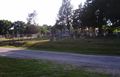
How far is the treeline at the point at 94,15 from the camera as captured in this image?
109ft

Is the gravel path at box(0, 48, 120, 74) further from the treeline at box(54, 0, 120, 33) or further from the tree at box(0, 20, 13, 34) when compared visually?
the tree at box(0, 20, 13, 34)

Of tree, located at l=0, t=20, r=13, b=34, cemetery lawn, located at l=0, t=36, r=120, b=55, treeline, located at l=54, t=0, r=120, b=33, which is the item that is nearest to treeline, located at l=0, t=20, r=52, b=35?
tree, located at l=0, t=20, r=13, b=34

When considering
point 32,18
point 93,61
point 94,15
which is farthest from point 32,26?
point 93,61

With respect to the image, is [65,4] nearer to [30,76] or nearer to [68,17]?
[68,17]

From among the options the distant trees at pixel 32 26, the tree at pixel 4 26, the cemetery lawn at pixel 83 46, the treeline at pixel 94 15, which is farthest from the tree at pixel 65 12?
the tree at pixel 4 26

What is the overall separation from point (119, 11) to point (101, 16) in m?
12.5

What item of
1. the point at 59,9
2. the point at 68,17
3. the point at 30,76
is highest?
the point at 59,9

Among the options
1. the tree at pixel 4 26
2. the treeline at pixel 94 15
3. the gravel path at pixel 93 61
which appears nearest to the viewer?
the gravel path at pixel 93 61

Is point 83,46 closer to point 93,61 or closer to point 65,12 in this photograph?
point 93,61

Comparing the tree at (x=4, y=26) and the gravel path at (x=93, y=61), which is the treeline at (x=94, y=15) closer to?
the gravel path at (x=93, y=61)

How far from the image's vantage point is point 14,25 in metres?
92.5

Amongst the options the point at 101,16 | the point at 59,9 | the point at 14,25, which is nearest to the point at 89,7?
the point at 101,16

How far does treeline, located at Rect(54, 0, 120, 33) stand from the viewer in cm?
3315

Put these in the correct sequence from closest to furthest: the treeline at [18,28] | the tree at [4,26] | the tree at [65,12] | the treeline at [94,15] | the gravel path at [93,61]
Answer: the gravel path at [93,61] → the treeline at [94,15] → the tree at [65,12] → the treeline at [18,28] → the tree at [4,26]
